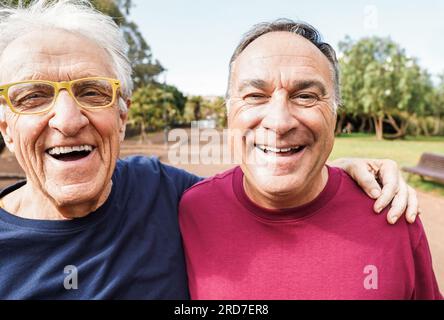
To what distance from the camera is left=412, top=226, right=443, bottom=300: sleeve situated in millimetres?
1597

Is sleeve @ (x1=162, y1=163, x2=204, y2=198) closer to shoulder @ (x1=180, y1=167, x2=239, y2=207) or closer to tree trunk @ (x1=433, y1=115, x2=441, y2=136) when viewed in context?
shoulder @ (x1=180, y1=167, x2=239, y2=207)

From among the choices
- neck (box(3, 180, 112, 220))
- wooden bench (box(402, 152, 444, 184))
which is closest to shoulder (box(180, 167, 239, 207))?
neck (box(3, 180, 112, 220))

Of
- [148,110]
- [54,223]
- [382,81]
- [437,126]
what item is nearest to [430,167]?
[54,223]

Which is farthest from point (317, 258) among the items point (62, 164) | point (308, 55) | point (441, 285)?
point (441, 285)

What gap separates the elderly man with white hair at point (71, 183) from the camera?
1.52 metres

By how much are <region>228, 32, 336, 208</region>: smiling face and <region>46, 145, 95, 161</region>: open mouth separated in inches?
27.1

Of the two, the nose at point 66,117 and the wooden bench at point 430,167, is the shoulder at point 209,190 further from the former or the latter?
the wooden bench at point 430,167

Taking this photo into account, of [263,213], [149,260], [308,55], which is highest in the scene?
[308,55]

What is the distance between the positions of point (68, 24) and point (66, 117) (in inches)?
19.8

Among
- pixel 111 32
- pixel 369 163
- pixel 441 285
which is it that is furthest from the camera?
pixel 441 285
